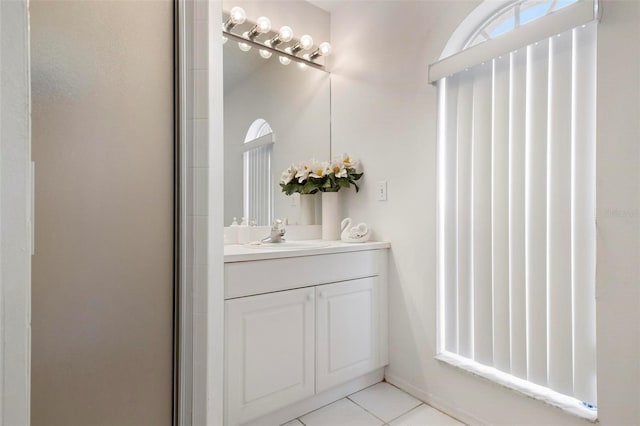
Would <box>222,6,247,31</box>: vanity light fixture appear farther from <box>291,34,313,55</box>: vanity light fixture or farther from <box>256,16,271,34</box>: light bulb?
<box>291,34,313,55</box>: vanity light fixture

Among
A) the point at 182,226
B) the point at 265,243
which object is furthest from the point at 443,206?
the point at 182,226

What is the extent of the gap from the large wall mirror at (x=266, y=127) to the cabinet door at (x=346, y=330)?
661 millimetres

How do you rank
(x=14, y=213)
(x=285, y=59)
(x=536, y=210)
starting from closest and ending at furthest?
(x=14, y=213) < (x=536, y=210) < (x=285, y=59)

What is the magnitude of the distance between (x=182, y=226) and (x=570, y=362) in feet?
5.01

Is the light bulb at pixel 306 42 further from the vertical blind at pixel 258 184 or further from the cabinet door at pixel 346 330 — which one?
the cabinet door at pixel 346 330

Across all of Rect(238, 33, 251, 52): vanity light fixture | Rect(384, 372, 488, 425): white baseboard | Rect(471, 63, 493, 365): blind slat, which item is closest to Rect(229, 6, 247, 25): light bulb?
Rect(238, 33, 251, 52): vanity light fixture

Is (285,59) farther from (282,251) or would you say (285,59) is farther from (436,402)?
(436,402)

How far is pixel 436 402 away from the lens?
66.6 inches

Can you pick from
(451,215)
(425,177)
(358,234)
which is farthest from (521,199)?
(358,234)

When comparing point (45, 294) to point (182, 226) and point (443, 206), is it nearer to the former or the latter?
point (182, 226)

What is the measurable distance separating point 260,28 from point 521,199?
1.72m

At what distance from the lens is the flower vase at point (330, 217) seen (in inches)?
84.8

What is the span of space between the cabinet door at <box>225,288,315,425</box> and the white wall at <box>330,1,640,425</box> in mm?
616

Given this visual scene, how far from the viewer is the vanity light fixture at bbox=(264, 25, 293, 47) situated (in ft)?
6.81
